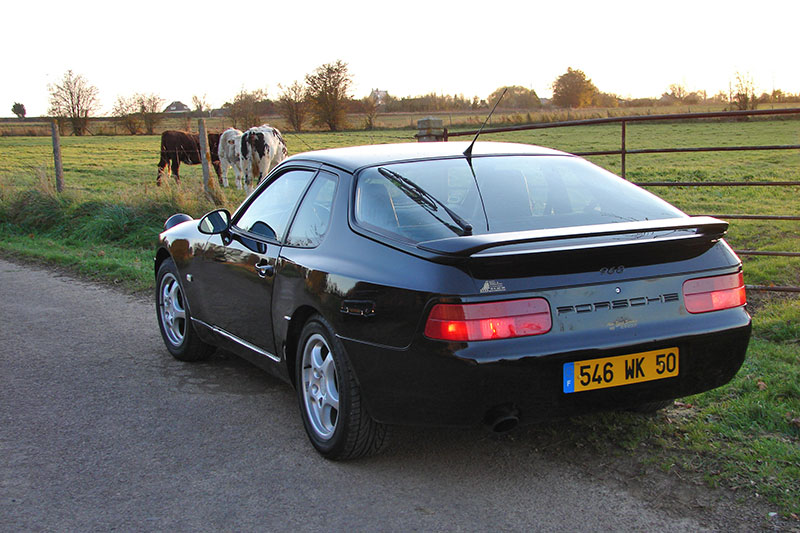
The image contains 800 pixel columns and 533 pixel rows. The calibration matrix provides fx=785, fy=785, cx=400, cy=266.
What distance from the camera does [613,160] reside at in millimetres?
29922

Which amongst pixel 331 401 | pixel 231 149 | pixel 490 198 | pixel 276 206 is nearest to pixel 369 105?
pixel 231 149

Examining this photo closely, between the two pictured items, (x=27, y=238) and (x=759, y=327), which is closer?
(x=759, y=327)

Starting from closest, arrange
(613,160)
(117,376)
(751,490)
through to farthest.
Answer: (751,490)
(117,376)
(613,160)

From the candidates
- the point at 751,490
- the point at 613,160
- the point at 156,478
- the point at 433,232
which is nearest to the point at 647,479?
the point at 751,490

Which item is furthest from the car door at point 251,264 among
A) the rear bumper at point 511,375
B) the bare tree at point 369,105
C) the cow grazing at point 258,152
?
the bare tree at point 369,105

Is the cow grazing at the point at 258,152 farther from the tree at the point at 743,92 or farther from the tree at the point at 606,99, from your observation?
the tree at the point at 606,99

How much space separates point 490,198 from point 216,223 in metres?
2.04

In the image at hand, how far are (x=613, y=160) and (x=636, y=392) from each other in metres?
27.7

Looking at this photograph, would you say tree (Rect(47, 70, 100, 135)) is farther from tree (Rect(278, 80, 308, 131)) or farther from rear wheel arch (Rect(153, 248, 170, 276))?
rear wheel arch (Rect(153, 248, 170, 276))

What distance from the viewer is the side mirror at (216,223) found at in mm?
5180

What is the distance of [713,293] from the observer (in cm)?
362

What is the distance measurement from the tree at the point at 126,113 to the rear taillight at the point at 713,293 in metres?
53.0

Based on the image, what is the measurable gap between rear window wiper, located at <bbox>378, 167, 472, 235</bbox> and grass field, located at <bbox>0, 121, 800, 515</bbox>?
131 centimetres

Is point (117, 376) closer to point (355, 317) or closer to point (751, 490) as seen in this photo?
point (355, 317)
